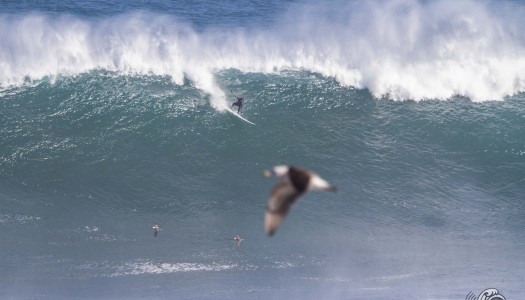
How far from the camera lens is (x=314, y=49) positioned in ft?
94.0

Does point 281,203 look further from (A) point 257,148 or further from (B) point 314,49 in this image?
(B) point 314,49

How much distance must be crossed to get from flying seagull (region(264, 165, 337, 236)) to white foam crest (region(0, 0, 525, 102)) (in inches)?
619

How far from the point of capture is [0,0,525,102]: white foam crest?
2672cm

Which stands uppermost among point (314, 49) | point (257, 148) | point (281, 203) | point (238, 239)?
point (314, 49)

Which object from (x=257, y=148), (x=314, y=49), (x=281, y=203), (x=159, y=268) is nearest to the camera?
(x=281, y=203)

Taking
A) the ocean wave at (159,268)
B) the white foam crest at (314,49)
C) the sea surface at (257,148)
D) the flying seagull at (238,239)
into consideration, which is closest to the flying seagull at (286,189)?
the sea surface at (257,148)

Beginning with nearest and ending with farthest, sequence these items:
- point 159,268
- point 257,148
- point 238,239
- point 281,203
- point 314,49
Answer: point 281,203, point 159,268, point 238,239, point 257,148, point 314,49

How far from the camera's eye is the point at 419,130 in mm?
24578

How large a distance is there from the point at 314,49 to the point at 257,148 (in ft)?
25.1

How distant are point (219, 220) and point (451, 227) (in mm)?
7383

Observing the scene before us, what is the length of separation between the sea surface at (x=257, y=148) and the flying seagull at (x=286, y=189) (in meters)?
8.83

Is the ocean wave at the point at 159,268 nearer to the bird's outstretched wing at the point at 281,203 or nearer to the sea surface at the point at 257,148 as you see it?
the sea surface at the point at 257,148

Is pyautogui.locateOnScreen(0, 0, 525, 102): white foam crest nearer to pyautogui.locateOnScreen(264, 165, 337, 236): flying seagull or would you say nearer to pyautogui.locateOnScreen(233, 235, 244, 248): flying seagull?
pyautogui.locateOnScreen(233, 235, 244, 248): flying seagull

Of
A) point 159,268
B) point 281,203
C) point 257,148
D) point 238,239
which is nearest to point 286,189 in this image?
point 281,203
